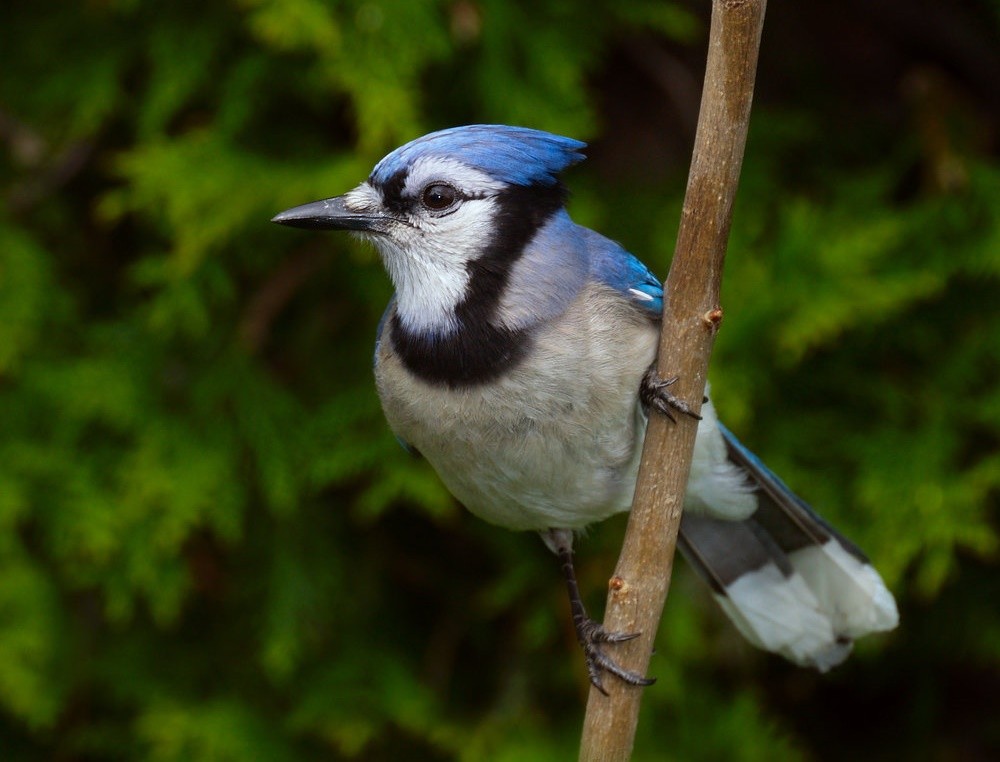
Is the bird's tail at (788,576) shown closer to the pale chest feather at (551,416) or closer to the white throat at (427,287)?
the pale chest feather at (551,416)

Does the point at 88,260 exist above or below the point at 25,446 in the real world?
above

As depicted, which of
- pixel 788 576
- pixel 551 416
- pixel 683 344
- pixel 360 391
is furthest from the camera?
pixel 360 391

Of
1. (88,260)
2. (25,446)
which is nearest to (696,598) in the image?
(25,446)

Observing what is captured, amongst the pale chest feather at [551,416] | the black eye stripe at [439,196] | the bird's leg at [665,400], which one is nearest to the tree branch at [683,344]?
the bird's leg at [665,400]

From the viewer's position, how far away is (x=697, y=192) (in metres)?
2.01

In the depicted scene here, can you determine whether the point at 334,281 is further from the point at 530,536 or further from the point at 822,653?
the point at 822,653

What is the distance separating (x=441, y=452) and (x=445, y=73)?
158 centimetres

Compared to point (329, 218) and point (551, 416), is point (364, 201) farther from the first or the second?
point (551, 416)

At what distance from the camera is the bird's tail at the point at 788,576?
2.83 m

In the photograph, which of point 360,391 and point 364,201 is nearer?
point 364,201

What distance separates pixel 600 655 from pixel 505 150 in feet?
3.14

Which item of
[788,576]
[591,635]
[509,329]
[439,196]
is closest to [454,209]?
[439,196]

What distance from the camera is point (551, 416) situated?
7.82ft

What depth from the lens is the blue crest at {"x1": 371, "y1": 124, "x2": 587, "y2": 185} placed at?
7.85 feet
